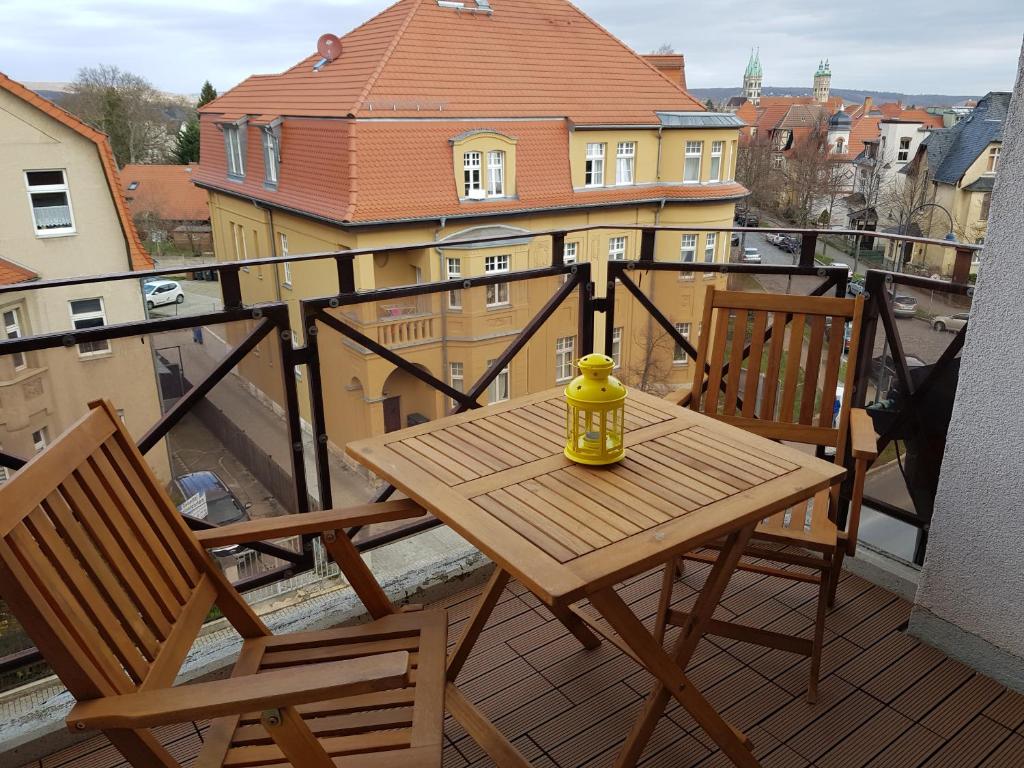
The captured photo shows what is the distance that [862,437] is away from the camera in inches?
79.8

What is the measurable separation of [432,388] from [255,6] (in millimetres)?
28036

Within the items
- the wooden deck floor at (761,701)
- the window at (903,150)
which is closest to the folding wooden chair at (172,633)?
the wooden deck floor at (761,701)

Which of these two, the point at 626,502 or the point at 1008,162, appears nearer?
the point at 626,502

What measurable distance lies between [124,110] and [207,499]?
103 ft

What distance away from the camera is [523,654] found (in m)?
2.17

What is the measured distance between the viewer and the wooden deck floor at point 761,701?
1.81m

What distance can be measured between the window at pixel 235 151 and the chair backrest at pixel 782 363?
1995 cm

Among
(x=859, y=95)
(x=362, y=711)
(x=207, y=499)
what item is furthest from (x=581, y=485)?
(x=859, y=95)

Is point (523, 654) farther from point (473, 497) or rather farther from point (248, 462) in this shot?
point (248, 462)

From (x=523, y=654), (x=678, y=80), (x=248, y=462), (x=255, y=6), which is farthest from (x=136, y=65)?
(x=523, y=654)

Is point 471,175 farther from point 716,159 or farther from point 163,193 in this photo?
point 163,193

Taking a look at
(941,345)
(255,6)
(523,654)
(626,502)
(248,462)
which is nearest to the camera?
(626,502)

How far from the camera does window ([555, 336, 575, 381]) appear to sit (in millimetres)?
3059

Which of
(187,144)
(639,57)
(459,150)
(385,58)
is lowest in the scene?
(459,150)
